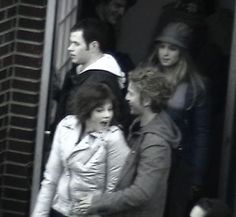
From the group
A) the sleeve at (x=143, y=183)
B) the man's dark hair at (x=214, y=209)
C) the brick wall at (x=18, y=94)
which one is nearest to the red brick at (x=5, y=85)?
the brick wall at (x=18, y=94)

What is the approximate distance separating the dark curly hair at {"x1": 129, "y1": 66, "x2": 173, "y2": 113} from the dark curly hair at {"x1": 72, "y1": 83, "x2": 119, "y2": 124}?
174mm

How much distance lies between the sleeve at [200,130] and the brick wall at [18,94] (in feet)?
3.61

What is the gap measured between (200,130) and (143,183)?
3.67ft

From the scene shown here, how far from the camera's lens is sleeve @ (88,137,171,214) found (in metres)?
6.00

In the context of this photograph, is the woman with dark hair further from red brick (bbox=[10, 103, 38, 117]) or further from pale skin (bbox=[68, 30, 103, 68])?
red brick (bbox=[10, 103, 38, 117])

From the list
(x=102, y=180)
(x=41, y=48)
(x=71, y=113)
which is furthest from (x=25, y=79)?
(x=102, y=180)

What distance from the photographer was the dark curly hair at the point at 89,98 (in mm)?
6215

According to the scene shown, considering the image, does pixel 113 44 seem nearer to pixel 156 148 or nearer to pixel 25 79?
pixel 25 79

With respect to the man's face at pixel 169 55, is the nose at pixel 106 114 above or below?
below

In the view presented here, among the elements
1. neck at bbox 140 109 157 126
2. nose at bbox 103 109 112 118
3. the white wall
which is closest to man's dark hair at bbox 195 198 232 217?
neck at bbox 140 109 157 126

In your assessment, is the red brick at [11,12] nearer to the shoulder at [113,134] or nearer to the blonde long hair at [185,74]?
the blonde long hair at [185,74]

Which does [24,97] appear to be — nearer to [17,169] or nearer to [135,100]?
[17,169]

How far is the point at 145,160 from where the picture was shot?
6.02 meters

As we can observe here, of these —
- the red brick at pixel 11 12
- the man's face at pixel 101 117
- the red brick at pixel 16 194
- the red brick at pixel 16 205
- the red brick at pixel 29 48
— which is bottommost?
the red brick at pixel 16 205
